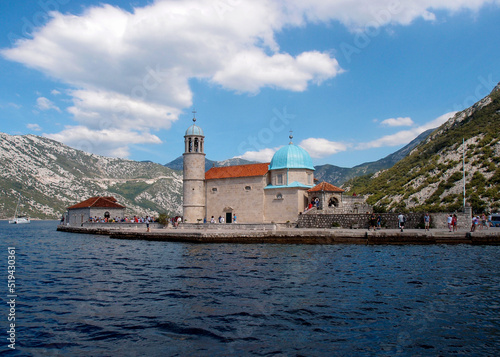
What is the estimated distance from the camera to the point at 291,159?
43.1 m

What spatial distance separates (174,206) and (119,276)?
7159 inches

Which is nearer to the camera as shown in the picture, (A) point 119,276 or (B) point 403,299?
(B) point 403,299

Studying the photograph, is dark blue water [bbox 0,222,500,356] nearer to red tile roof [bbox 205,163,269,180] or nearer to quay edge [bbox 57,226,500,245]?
quay edge [bbox 57,226,500,245]

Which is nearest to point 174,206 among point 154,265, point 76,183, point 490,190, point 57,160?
point 76,183

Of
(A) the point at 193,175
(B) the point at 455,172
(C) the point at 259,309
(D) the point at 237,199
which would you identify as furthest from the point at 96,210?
(B) the point at 455,172

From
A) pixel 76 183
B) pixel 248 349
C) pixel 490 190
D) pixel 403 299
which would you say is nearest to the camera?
pixel 248 349

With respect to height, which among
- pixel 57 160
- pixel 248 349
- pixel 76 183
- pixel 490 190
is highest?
pixel 57 160

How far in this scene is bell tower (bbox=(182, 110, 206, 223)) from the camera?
45906 millimetres

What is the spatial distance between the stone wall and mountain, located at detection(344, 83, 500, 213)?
17215 mm

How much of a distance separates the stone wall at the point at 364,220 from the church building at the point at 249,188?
3.50 m

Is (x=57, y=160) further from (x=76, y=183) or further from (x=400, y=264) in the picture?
(x=400, y=264)

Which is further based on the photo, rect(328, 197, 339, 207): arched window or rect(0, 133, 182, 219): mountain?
rect(0, 133, 182, 219): mountain

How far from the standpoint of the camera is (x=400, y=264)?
18.8 meters

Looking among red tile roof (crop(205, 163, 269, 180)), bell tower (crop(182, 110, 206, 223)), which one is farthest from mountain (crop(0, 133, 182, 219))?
red tile roof (crop(205, 163, 269, 180))
